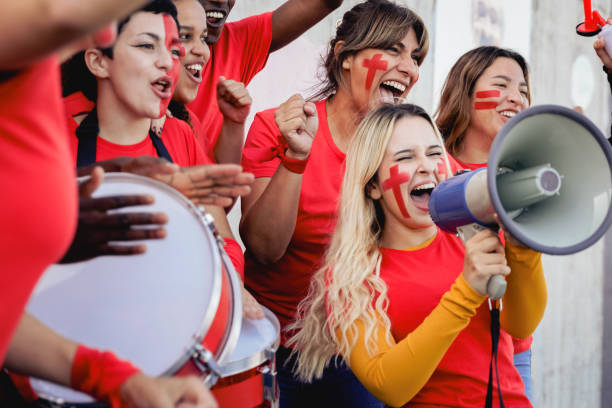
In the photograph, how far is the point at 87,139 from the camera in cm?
161

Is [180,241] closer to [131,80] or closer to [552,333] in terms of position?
[131,80]

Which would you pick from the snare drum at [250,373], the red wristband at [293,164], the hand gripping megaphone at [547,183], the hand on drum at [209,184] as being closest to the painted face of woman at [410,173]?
the red wristband at [293,164]

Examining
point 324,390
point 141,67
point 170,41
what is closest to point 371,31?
point 170,41

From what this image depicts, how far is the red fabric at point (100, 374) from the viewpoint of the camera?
3.16 feet

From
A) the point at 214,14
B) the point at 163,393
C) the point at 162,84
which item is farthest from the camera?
the point at 214,14

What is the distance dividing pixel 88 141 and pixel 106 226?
0.66m

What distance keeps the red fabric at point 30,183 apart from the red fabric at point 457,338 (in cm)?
109

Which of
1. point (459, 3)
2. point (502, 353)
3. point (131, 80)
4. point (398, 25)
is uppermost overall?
point (459, 3)

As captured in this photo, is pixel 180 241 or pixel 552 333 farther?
pixel 552 333

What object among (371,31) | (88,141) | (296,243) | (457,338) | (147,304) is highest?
(371,31)

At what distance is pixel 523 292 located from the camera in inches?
64.1

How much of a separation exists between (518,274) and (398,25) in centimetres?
116

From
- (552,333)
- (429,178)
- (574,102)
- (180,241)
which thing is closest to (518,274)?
(429,178)

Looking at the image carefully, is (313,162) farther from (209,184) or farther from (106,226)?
(106,226)
